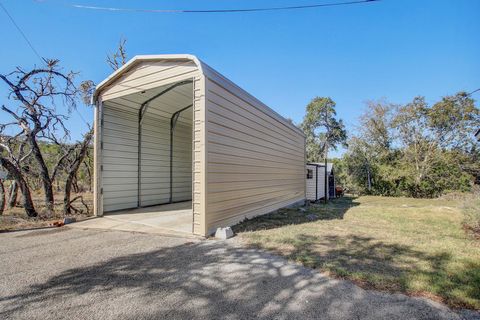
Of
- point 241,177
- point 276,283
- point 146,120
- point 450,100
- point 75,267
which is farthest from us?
point 450,100

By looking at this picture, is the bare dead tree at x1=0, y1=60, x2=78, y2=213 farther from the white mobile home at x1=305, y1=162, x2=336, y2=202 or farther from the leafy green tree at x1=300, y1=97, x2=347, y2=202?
the leafy green tree at x1=300, y1=97, x2=347, y2=202

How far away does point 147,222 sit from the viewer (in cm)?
525

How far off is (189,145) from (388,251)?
7.50 metres

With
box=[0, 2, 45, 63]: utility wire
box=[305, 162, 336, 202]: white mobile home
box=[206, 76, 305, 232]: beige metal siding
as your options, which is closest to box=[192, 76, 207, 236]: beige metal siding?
box=[206, 76, 305, 232]: beige metal siding

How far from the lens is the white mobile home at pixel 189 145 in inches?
167

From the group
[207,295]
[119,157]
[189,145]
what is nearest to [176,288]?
[207,295]

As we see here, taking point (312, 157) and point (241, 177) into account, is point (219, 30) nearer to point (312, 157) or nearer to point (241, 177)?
point (241, 177)

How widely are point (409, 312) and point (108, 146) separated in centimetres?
646

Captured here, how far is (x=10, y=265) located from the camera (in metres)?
2.89

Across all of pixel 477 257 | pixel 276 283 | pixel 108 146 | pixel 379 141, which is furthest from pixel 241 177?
pixel 379 141

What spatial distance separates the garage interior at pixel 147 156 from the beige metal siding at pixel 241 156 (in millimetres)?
1008

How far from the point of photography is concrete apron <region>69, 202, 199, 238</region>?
4565 mm

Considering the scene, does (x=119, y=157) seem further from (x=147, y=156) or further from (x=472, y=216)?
(x=472, y=216)

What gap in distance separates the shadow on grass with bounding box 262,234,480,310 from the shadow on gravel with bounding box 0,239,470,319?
25cm
